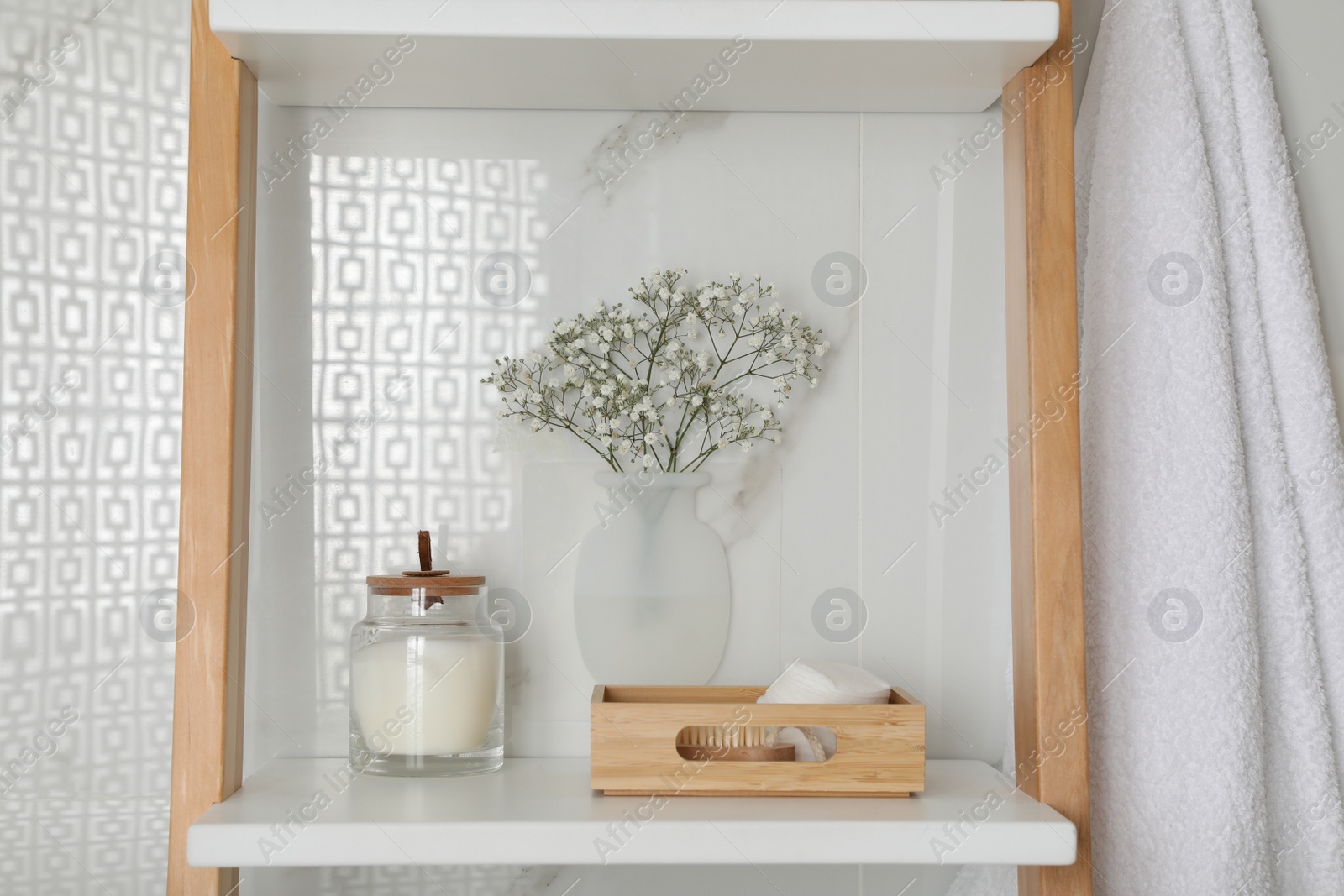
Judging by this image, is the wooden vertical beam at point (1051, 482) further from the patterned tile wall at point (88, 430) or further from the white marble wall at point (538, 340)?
the patterned tile wall at point (88, 430)

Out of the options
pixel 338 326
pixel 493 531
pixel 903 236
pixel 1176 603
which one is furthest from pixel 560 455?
pixel 1176 603

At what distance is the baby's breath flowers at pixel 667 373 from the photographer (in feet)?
2.39

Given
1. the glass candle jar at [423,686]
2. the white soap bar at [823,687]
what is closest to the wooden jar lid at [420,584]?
the glass candle jar at [423,686]

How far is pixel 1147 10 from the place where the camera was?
2.28 feet

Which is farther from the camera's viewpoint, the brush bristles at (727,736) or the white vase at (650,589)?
the white vase at (650,589)

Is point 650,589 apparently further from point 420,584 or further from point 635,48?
point 635,48

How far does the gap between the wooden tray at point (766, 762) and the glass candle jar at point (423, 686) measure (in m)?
0.10

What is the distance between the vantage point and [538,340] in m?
0.76

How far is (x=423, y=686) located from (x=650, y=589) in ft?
0.61

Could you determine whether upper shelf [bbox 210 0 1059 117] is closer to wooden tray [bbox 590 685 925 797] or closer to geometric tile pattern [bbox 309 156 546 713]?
geometric tile pattern [bbox 309 156 546 713]

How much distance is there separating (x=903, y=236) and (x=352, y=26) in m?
0.44

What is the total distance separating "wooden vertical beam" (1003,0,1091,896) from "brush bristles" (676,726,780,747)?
176 millimetres

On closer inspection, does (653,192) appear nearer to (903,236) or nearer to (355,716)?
(903,236)

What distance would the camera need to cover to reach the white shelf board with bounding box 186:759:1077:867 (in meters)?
0.56
